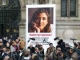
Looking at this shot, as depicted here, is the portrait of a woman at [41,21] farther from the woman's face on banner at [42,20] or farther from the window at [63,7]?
the window at [63,7]

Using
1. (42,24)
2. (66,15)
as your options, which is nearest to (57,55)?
(42,24)

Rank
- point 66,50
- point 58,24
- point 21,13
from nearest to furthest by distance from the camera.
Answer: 1. point 66,50
2. point 58,24
3. point 21,13

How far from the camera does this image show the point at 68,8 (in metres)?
24.1

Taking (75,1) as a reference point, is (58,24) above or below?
below

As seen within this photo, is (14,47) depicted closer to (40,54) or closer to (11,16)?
(40,54)

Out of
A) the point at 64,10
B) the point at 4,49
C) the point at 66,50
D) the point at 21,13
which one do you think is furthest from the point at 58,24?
the point at 4,49

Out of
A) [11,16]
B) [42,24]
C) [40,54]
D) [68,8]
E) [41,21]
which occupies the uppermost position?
[68,8]

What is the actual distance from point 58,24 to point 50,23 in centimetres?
566

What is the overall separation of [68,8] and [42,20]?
6.55m

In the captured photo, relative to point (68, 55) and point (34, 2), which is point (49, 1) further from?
point (68, 55)

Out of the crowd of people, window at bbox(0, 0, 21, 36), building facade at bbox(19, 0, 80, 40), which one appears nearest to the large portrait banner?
the crowd of people

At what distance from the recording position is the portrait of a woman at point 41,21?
58.3 ft

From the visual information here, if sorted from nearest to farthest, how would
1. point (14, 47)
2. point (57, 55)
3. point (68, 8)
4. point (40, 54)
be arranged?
point (57, 55), point (40, 54), point (14, 47), point (68, 8)

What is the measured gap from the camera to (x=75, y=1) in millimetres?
24219
